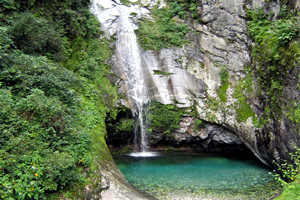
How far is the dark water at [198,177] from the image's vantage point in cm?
769

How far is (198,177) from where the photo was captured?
9414mm

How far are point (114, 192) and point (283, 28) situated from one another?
28.2 ft

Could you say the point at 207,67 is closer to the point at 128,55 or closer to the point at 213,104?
the point at 213,104

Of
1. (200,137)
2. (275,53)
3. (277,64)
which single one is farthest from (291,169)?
(200,137)

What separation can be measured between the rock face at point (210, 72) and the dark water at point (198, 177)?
1.20 meters

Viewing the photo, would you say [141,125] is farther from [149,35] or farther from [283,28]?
[283,28]

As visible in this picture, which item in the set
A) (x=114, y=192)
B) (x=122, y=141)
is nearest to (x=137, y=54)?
(x=122, y=141)

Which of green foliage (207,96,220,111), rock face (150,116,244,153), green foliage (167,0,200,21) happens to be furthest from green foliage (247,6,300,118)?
green foliage (167,0,200,21)

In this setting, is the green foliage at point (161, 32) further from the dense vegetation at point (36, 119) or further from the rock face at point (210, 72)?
the dense vegetation at point (36, 119)

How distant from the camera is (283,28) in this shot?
27.9 ft

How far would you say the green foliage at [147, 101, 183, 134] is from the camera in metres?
13.0

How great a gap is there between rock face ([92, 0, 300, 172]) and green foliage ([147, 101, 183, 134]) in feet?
1.23

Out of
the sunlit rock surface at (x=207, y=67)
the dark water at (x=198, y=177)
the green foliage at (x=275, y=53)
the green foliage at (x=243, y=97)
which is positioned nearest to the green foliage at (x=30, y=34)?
the sunlit rock surface at (x=207, y=67)

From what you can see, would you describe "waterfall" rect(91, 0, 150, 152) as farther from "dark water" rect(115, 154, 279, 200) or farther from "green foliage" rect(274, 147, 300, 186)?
"green foliage" rect(274, 147, 300, 186)
